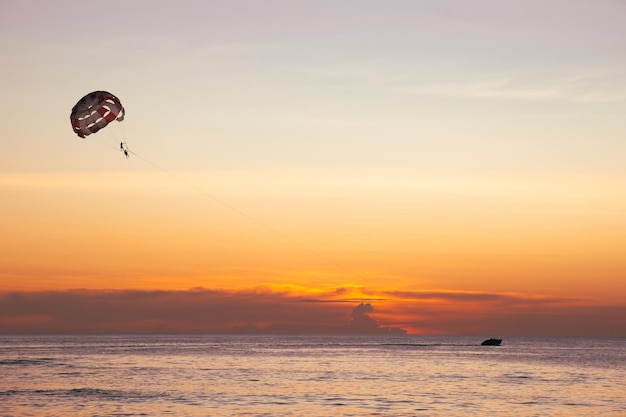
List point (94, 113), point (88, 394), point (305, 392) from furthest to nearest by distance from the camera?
point (305, 392) < point (88, 394) < point (94, 113)

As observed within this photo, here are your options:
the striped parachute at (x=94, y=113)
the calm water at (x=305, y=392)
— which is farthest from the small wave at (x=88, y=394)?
the striped parachute at (x=94, y=113)

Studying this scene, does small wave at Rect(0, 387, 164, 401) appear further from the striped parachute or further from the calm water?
the striped parachute

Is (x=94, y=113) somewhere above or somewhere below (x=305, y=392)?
above

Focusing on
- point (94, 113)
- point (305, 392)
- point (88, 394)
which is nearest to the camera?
point (94, 113)

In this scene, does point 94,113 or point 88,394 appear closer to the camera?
point 94,113

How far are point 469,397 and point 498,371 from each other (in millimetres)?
36237

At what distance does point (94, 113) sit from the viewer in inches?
2122

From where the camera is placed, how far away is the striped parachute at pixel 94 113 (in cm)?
5372

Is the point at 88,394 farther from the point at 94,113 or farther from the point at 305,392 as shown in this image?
the point at 94,113

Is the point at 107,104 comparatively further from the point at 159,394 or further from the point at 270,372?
the point at 270,372

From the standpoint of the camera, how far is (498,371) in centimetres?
9550

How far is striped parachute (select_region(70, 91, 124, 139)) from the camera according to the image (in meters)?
53.7

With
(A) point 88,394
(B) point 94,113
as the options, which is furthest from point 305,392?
(B) point 94,113

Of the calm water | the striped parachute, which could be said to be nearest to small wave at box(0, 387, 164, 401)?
the calm water
